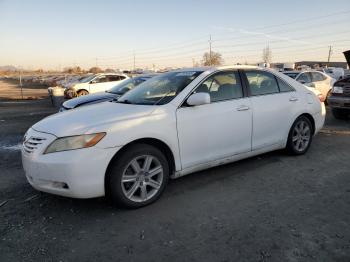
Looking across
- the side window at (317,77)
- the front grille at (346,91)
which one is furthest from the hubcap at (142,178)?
the side window at (317,77)

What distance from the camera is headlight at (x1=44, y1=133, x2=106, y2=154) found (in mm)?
3713

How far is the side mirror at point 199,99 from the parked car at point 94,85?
14284 millimetres

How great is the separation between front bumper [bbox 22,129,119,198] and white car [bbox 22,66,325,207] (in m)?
0.01

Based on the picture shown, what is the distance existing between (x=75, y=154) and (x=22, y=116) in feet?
32.6

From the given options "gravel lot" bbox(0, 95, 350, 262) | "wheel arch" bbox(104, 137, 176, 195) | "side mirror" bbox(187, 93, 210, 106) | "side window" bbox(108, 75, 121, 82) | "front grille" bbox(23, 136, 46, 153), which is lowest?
"gravel lot" bbox(0, 95, 350, 262)

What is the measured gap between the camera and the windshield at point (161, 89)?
462 centimetres

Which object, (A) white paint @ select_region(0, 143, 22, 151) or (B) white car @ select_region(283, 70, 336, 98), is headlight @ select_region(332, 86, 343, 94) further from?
(A) white paint @ select_region(0, 143, 22, 151)

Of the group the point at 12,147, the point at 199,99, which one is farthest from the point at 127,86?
the point at 199,99

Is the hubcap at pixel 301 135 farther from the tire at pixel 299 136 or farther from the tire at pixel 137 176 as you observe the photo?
the tire at pixel 137 176

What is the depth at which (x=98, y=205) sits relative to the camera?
418 cm

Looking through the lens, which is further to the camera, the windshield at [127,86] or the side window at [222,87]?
the windshield at [127,86]

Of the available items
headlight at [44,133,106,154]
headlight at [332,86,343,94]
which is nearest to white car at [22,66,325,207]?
headlight at [44,133,106,154]

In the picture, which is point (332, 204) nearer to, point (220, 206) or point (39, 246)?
point (220, 206)

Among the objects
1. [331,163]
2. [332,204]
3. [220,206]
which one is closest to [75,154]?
[220,206]
